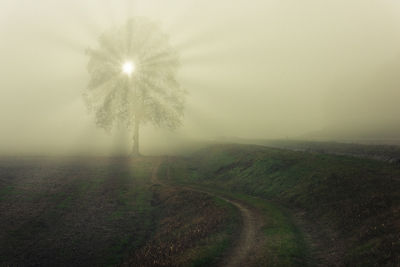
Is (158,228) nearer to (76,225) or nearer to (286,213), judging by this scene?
(76,225)

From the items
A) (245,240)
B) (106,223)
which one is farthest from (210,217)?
(106,223)

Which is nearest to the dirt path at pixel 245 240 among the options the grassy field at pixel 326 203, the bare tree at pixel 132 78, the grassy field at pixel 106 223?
the grassy field at pixel 106 223

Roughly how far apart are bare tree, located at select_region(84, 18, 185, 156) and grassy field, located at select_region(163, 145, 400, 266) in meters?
23.9

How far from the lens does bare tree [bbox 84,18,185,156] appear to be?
58.7 m

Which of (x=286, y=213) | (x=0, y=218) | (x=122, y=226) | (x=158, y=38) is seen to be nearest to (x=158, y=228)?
(x=122, y=226)

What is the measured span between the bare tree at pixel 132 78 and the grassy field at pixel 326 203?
940 inches

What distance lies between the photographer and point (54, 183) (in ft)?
121

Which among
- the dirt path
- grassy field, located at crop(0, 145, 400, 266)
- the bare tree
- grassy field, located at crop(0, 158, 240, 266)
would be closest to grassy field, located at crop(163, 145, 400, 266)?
grassy field, located at crop(0, 145, 400, 266)

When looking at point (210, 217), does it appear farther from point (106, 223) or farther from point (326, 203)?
point (106, 223)

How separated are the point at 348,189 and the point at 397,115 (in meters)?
162

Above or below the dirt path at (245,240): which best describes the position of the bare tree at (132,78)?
above

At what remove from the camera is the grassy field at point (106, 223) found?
18125 mm

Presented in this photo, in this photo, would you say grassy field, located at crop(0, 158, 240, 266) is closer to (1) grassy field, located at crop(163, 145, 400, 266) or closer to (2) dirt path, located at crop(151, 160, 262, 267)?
(2) dirt path, located at crop(151, 160, 262, 267)

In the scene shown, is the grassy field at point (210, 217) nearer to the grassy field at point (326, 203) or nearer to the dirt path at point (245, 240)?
the grassy field at point (326, 203)
